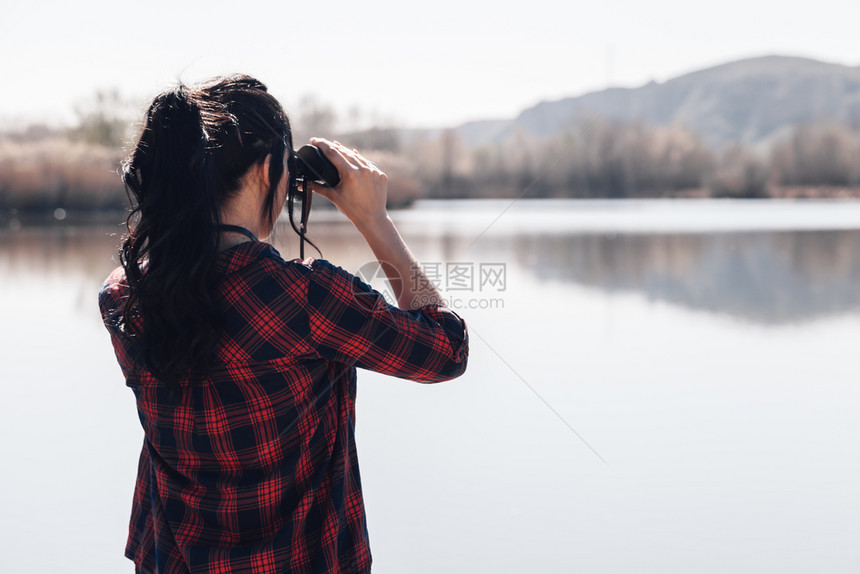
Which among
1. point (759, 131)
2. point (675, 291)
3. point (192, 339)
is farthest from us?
point (759, 131)

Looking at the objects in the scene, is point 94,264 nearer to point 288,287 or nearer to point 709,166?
point 288,287

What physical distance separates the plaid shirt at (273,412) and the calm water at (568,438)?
0.78 metres

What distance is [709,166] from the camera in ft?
53.1

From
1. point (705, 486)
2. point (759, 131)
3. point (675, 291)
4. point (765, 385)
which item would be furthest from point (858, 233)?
point (759, 131)

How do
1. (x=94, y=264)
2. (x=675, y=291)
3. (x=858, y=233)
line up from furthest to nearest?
(x=858, y=233)
(x=94, y=264)
(x=675, y=291)

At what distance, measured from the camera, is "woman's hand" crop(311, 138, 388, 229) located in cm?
68

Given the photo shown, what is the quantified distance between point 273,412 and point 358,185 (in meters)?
0.23

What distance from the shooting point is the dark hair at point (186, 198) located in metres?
0.56

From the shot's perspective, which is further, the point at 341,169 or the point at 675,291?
the point at 675,291

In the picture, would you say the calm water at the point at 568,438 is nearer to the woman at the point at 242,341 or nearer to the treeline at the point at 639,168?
the woman at the point at 242,341

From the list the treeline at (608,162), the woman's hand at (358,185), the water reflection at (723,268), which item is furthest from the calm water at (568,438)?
the treeline at (608,162)

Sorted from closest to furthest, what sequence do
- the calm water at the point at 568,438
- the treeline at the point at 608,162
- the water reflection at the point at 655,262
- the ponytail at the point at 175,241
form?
the ponytail at the point at 175,241, the calm water at the point at 568,438, the water reflection at the point at 655,262, the treeline at the point at 608,162

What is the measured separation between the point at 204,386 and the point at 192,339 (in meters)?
0.05

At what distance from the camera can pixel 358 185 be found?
679 mm
